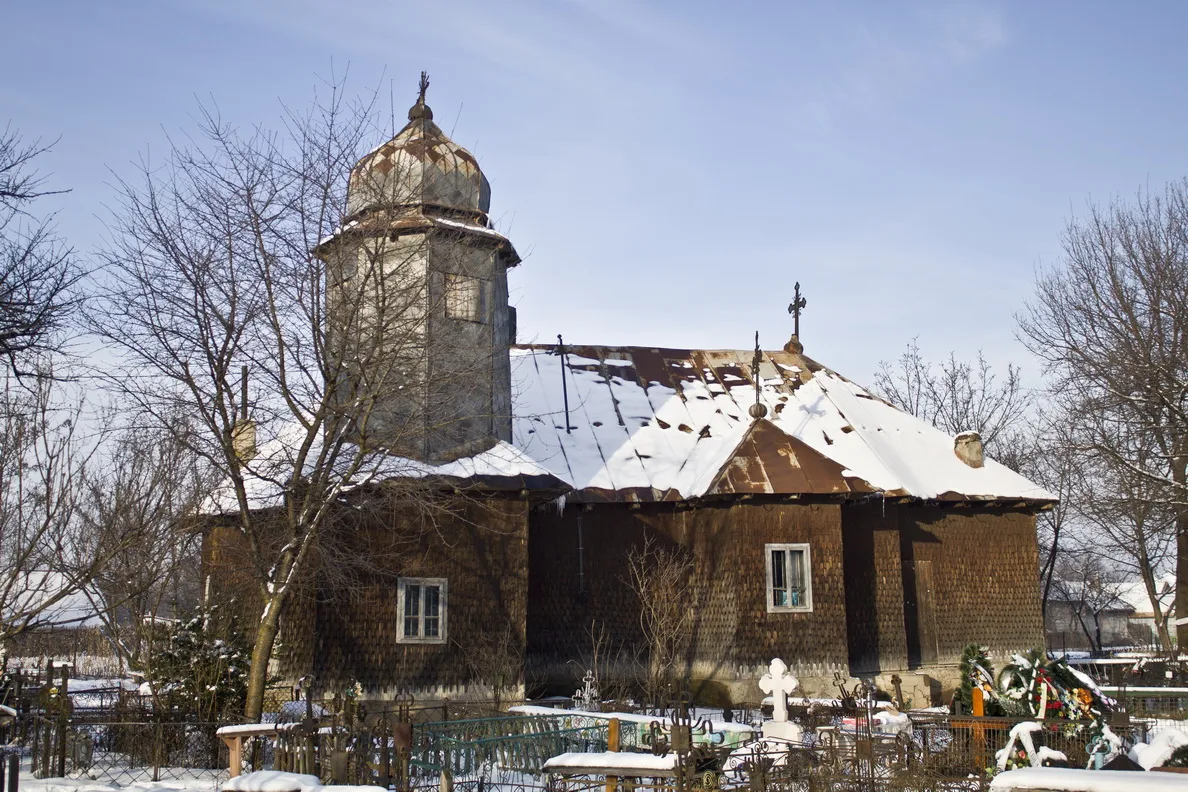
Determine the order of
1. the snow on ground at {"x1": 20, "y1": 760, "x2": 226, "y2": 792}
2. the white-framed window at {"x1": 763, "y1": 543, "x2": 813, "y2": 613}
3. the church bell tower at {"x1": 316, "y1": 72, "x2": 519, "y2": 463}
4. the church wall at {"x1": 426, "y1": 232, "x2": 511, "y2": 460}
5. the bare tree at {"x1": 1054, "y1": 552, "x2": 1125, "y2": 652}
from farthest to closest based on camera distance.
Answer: the bare tree at {"x1": 1054, "y1": 552, "x2": 1125, "y2": 652} < the white-framed window at {"x1": 763, "y1": 543, "x2": 813, "y2": 613} < the church wall at {"x1": 426, "y1": 232, "x2": 511, "y2": 460} < the church bell tower at {"x1": 316, "y1": 72, "x2": 519, "y2": 463} < the snow on ground at {"x1": 20, "y1": 760, "x2": 226, "y2": 792}

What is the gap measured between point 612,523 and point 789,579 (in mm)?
3459

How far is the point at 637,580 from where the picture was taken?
21.3 m

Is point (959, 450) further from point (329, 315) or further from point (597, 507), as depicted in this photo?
point (329, 315)

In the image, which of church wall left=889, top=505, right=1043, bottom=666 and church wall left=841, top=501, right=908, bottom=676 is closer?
church wall left=841, top=501, right=908, bottom=676

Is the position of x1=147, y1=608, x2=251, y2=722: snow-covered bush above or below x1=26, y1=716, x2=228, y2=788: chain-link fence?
above

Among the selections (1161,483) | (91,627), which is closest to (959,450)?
(1161,483)

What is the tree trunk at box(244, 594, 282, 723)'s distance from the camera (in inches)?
567

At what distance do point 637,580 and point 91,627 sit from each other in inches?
1176

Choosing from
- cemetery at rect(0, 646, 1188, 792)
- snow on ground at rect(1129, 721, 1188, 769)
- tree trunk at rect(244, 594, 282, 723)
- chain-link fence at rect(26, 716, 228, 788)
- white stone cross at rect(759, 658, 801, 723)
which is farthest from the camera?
tree trunk at rect(244, 594, 282, 723)

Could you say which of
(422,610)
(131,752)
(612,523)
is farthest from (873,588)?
(131,752)

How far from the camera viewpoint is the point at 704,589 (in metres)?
21.1

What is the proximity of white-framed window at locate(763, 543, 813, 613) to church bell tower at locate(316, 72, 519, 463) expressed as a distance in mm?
5566

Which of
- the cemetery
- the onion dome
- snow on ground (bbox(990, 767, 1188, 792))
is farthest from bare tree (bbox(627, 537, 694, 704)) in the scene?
snow on ground (bbox(990, 767, 1188, 792))

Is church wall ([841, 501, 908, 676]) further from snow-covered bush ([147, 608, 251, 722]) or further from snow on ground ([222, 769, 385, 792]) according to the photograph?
snow on ground ([222, 769, 385, 792])
